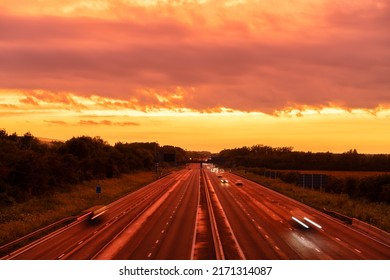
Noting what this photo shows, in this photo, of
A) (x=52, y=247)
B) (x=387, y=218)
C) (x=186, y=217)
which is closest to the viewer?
(x=52, y=247)

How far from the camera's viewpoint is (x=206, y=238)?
128ft

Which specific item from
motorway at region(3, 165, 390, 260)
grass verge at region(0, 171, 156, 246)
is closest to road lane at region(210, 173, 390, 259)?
motorway at region(3, 165, 390, 260)

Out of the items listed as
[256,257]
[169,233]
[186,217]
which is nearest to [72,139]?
[186,217]

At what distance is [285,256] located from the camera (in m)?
31.2

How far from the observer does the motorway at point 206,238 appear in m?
32.0

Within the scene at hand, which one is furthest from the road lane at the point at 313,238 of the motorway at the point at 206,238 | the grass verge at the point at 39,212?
the grass verge at the point at 39,212

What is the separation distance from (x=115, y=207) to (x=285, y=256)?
132 ft

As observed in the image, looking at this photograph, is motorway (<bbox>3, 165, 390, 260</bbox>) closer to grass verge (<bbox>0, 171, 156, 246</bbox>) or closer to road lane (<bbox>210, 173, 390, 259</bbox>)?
road lane (<bbox>210, 173, 390, 259</bbox>)

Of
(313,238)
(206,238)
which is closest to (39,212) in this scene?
(206,238)

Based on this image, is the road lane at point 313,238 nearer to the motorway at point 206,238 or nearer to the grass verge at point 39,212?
the motorway at point 206,238

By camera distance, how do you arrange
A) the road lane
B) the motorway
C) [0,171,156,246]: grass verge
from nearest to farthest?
the motorway → the road lane → [0,171,156,246]: grass verge

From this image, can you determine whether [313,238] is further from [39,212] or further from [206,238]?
[39,212]

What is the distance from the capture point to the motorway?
32000 mm

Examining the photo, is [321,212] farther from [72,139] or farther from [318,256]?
[72,139]
